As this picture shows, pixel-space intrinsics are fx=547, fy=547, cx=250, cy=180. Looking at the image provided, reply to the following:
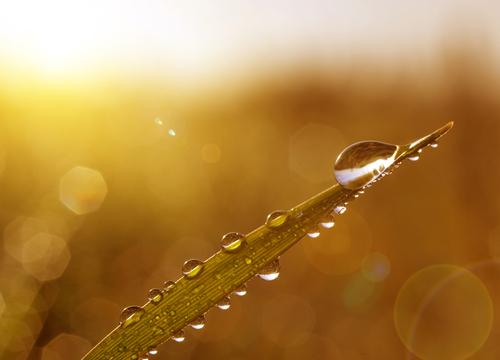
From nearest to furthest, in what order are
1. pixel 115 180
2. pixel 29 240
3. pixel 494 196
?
Answer: pixel 29 240 → pixel 494 196 → pixel 115 180

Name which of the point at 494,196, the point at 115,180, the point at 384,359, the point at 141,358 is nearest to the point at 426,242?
the point at 494,196

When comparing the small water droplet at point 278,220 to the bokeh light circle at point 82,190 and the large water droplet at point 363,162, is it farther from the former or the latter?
the bokeh light circle at point 82,190

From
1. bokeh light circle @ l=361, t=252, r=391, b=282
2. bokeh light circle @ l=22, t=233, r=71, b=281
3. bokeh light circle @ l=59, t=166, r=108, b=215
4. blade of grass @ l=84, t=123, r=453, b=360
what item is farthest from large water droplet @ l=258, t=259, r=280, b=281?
bokeh light circle @ l=361, t=252, r=391, b=282

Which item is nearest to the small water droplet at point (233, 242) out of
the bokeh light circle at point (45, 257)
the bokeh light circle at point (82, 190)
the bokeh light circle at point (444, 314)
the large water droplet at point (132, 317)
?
the large water droplet at point (132, 317)

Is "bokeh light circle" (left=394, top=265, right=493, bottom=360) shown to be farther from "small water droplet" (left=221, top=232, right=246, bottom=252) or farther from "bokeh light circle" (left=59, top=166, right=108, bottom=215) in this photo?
"small water droplet" (left=221, top=232, right=246, bottom=252)

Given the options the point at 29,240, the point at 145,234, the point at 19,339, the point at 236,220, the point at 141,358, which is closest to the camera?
the point at 141,358

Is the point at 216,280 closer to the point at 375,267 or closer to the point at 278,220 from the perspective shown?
the point at 278,220

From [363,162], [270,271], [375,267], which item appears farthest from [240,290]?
[375,267]

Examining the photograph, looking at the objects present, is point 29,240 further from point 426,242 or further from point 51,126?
point 426,242
